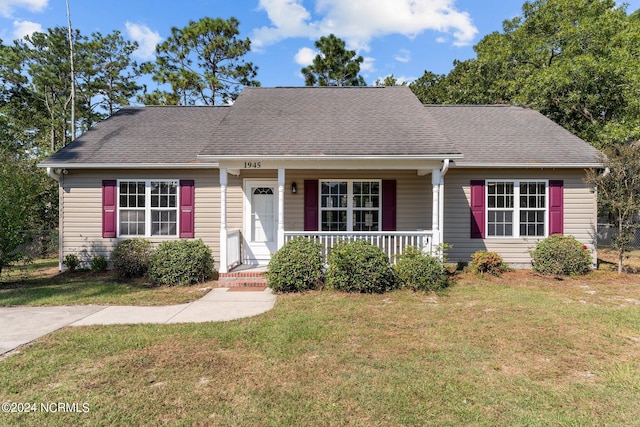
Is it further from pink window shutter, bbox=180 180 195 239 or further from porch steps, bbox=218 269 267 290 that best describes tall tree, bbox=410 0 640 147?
pink window shutter, bbox=180 180 195 239

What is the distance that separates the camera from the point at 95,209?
9.06m

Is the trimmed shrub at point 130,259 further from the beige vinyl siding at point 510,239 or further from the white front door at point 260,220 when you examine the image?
the beige vinyl siding at point 510,239

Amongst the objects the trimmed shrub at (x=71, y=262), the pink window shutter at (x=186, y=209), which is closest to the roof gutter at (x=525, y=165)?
the pink window shutter at (x=186, y=209)

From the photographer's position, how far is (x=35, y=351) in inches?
153

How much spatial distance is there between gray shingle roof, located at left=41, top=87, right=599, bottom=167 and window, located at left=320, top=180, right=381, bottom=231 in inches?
62.2

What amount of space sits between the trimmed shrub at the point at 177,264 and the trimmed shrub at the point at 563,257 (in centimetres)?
845

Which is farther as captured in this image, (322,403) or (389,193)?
(389,193)

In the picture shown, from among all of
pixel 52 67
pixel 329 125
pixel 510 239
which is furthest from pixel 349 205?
pixel 52 67

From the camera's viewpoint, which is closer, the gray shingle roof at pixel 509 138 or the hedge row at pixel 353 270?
the hedge row at pixel 353 270

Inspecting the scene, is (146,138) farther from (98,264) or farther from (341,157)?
(341,157)

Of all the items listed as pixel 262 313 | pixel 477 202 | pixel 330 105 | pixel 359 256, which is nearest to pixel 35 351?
pixel 262 313

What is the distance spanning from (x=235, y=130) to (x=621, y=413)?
27.0ft

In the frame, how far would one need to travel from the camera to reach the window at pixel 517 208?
349 inches

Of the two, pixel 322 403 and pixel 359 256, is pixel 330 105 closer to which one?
pixel 359 256
